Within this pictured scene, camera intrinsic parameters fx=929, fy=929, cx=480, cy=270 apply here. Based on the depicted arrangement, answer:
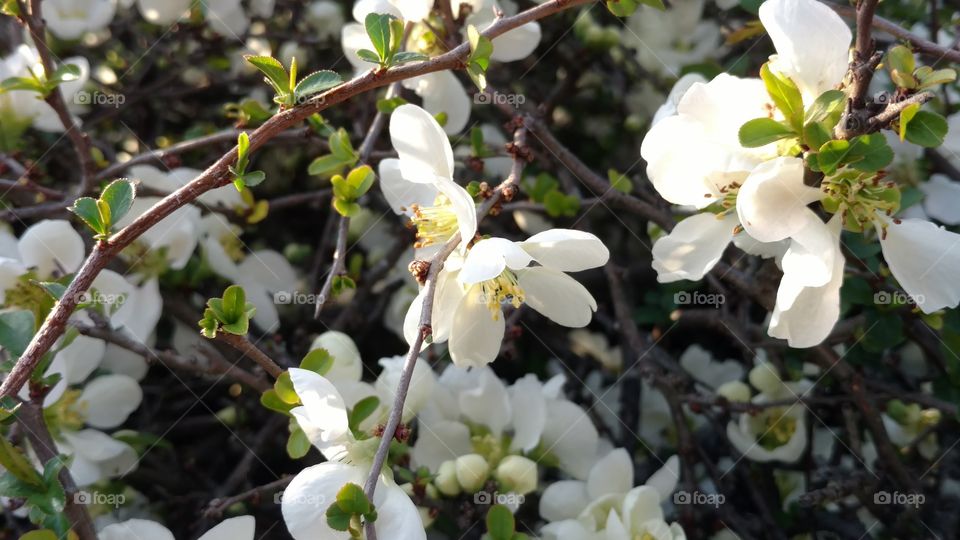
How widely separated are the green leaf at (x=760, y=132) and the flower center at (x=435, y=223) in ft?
1.16

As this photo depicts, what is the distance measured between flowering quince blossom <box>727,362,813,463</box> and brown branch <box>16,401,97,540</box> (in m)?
0.95

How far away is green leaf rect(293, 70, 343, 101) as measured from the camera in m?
0.95

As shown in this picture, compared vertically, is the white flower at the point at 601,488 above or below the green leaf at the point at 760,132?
below

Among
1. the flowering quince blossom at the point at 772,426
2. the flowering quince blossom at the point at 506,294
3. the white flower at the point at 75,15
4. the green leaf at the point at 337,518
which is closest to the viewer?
the green leaf at the point at 337,518

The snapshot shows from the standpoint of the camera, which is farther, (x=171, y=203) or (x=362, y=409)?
(x=362, y=409)

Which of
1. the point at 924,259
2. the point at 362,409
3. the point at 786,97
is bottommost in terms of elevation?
the point at 362,409

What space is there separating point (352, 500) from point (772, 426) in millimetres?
848

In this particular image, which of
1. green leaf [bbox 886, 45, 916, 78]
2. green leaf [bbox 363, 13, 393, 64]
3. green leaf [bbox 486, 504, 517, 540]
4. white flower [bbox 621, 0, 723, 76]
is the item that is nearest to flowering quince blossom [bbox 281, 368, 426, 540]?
green leaf [bbox 486, 504, 517, 540]

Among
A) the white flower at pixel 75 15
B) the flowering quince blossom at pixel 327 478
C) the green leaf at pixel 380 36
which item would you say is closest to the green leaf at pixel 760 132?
the green leaf at pixel 380 36

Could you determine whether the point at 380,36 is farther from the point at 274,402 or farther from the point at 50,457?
the point at 50,457

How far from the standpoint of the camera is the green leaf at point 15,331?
104 cm

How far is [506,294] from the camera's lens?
3.47 feet

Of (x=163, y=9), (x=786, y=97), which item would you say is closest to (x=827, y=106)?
(x=786, y=97)

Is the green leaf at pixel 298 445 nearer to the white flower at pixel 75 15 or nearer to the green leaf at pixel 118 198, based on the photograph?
the green leaf at pixel 118 198
